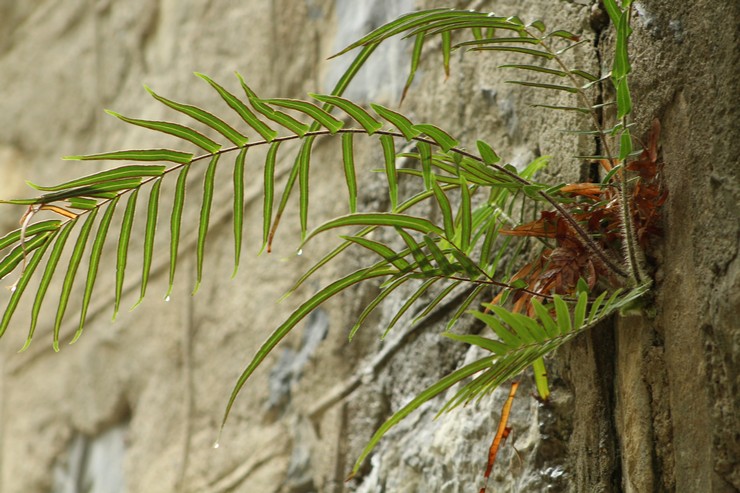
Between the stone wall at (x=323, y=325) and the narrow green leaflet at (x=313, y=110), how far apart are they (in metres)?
0.33

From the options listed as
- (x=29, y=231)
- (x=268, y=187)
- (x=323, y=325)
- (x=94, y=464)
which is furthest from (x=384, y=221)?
(x=94, y=464)

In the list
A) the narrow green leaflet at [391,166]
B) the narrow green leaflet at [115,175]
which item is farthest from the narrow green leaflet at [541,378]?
the narrow green leaflet at [115,175]

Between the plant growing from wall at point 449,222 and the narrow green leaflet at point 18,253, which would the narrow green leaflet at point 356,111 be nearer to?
the plant growing from wall at point 449,222

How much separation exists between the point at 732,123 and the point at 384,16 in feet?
3.64

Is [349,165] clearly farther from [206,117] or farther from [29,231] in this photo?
[29,231]

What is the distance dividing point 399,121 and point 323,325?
0.88 metres

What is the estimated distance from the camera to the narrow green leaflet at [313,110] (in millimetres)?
1125

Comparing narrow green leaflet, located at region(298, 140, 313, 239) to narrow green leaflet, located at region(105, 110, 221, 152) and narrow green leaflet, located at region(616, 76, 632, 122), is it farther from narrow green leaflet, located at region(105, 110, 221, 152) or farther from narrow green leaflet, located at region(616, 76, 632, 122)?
narrow green leaflet, located at region(616, 76, 632, 122)

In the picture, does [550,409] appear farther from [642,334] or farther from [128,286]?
[128,286]

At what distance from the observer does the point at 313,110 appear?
1142 millimetres

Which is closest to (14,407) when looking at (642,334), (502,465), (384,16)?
(384,16)

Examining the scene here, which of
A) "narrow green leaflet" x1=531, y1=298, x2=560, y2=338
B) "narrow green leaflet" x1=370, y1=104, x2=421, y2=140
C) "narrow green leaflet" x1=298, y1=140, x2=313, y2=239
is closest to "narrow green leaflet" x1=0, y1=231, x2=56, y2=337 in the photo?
"narrow green leaflet" x1=298, y1=140, x2=313, y2=239

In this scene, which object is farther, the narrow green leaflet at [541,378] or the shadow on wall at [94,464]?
the shadow on wall at [94,464]

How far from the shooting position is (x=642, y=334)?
1.15m
